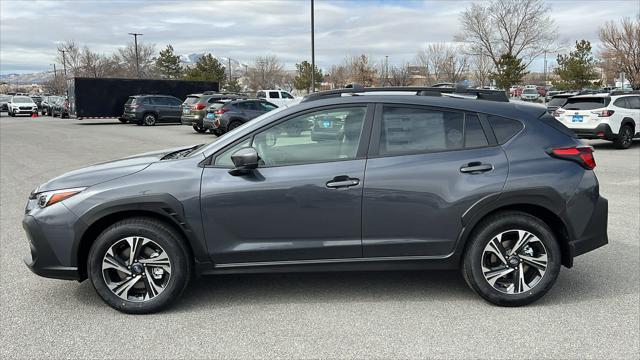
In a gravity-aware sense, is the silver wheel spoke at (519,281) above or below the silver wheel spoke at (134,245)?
below

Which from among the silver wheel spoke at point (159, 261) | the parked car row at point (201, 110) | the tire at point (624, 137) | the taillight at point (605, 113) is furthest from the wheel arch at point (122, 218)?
the parked car row at point (201, 110)

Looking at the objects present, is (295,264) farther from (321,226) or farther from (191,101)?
(191,101)

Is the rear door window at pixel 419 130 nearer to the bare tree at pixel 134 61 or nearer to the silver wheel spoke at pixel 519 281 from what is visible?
the silver wheel spoke at pixel 519 281

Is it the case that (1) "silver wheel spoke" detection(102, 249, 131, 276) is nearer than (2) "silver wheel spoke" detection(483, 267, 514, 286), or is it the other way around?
(1) "silver wheel spoke" detection(102, 249, 131, 276)

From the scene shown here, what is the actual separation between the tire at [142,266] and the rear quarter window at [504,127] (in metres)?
2.58

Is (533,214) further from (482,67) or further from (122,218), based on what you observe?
(482,67)

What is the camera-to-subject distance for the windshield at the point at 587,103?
14852mm

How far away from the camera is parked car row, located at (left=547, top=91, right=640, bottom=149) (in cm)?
1467

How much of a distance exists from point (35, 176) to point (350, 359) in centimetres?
948

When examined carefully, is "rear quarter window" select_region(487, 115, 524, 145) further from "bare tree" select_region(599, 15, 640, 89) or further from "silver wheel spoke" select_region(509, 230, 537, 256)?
"bare tree" select_region(599, 15, 640, 89)

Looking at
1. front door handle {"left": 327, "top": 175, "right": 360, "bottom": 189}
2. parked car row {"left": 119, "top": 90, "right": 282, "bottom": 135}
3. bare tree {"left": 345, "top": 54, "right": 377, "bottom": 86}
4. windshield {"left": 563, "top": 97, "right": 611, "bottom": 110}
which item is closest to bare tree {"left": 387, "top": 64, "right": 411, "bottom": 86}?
bare tree {"left": 345, "top": 54, "right": 377, "bottom": 86}

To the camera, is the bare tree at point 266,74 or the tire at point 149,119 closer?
the tire at point 149,119

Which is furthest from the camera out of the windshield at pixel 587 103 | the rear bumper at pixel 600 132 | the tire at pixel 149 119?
the tire at pixel 149 119

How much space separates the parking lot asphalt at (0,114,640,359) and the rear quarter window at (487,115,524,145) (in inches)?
52.3
